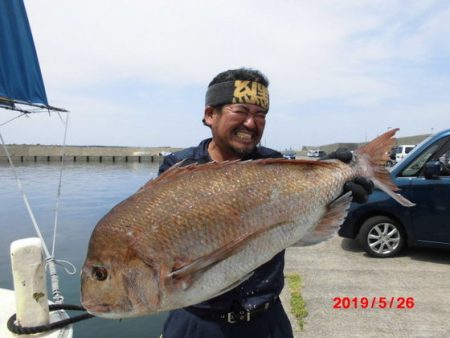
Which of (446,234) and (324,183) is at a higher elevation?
(324,183)

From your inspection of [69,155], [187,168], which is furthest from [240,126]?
[69,155]

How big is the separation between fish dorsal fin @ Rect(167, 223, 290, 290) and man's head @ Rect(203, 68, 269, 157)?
726 millimetres

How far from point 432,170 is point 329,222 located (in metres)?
5.50

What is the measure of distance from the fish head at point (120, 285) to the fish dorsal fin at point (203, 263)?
0.08 m

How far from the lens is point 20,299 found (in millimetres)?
3707

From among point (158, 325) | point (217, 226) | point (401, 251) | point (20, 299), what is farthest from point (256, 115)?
point (401, 251)

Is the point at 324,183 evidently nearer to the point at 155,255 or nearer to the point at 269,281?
the point at 269,281

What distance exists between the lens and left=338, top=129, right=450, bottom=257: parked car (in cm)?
693

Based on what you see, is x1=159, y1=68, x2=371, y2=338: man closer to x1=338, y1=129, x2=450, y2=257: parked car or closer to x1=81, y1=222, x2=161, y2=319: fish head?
x1=81, y1=222, x2=161, y2=319: fish head

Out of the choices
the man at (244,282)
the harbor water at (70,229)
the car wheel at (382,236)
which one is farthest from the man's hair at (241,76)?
the car wheel at (382,236)

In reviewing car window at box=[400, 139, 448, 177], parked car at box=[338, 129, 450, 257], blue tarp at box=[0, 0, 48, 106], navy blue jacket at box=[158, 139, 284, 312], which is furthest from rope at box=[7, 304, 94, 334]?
blue tarp at box=[0, 0, 48, 106]

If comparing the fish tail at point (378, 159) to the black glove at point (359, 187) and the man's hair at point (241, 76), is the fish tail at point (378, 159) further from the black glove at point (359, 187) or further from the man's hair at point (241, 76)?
the man's hair at point (241, 76)

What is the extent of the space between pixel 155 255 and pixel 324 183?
0.99m

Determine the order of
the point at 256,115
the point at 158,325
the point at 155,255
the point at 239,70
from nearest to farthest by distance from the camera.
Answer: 1. the point at 155,255
2. the point at 256,115
3. the point at 239,70
4. the point at 158,325
